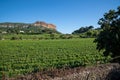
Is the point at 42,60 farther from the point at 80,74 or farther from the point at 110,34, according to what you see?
the point at 80,74

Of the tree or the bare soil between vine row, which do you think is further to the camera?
the tree

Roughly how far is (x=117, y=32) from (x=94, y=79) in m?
10.7

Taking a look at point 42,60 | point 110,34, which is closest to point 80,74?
point 110,34

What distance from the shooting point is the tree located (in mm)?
17980

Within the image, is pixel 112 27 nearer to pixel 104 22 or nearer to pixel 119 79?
pixel 104 22

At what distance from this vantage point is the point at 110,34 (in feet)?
59.8

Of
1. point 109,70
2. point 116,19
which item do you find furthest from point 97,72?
point 116,19

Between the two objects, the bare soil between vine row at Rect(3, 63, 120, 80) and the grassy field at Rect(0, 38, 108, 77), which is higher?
the bare soil between vine row at Rect(3, 63, 120, 80)

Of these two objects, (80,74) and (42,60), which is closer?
(80,74)

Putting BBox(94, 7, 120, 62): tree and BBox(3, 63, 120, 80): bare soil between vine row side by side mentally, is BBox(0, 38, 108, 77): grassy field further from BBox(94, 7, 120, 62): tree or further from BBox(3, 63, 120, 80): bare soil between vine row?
BBox(3, 63, 120, 80): bare soil between vine row

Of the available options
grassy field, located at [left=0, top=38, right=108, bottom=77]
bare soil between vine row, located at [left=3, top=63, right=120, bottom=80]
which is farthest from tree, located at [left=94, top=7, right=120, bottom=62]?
bare soil between vine row, located at [left=3, top=63, right=120, bottom=80]

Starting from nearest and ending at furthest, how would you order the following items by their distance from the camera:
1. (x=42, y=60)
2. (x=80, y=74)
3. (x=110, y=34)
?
(x=80, y=74)
(x=110, y=34)
(x=42, y=60)

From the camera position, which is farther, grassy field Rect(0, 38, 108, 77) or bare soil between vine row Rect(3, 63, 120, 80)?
grassy field Rect(0, 38, 108, 77)

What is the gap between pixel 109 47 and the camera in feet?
60.1
